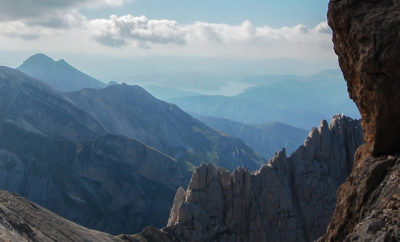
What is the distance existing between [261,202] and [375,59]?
87964 millimetres

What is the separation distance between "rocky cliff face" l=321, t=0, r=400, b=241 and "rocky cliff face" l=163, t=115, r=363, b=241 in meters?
77.1

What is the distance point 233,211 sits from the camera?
10262 cm

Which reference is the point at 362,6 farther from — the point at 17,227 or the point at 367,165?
the point at 17,227

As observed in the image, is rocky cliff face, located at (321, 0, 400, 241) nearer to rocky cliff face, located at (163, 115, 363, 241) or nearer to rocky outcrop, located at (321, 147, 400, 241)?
rocky outcrop, located at (321, 147, 400, 241)

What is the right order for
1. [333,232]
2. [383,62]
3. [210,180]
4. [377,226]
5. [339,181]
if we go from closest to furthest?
[377,226]
[383,62]
[333,232]
[210,180]
[339,181]

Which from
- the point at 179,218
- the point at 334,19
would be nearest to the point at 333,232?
the point at 334,19

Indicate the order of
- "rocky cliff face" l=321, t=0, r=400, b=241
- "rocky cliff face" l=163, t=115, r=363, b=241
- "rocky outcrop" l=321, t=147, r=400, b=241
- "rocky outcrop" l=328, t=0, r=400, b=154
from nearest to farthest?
1. "rocky outcrop" l=321, t=147, r=400, b=241
2. "rocky cliff face" l=321, t=0, r=400, b=241
3. "rocky outcrop" l=328, t=0, r=400, b=154
4. "rocky cliff face" l=163, t=115, r=363, b=241

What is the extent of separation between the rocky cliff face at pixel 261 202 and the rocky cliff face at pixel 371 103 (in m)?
77.1

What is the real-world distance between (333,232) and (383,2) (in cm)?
890

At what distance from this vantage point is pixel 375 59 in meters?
18.8

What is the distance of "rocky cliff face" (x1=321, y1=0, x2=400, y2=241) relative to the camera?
59.2 feet

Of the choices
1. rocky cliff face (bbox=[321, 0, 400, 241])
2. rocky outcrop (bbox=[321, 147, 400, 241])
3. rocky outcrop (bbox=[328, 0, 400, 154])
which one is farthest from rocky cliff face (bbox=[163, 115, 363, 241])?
rocky outcrop (bbox=[328, 0, 400, 154])

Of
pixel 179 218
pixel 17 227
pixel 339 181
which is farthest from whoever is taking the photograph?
pixel 339 181

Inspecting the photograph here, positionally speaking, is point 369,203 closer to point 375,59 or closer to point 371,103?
point 371,103
